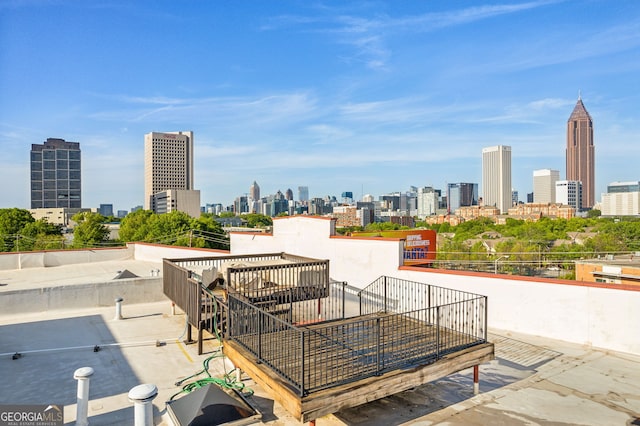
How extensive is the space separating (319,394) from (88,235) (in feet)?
224

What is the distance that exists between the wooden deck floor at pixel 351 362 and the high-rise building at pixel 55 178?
683 ft

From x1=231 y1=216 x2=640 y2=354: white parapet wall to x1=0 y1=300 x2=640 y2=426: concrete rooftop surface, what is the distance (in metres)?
0.38

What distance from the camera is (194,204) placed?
176m

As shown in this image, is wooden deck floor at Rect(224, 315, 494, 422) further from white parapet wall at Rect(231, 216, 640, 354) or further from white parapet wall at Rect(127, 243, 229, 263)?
white parapet wall at Rect(127, 243, 229, 263)

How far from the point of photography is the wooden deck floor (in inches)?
184

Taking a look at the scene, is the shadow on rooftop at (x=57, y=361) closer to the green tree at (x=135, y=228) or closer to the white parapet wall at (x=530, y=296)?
the white parapet wall at (x=530, y=296)

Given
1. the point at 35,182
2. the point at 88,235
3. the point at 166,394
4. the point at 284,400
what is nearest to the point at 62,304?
the point at 166,394

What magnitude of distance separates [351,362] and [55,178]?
219 metres

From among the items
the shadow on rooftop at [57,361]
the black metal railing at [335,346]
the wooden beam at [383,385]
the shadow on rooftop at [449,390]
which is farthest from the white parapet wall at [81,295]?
the wooden beam at [383,385]

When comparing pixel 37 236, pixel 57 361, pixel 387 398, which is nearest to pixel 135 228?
pixel 37 236

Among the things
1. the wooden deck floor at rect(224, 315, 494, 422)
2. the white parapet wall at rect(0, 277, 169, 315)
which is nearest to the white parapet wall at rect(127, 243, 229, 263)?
the white parapet wall at rect(0, 277, 169, 315)

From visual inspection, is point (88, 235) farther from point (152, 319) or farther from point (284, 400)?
point (284, 400)

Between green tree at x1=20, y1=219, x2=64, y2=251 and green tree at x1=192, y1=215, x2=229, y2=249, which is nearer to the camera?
green tree at x1=20, y1=219, x2=64, y2=251

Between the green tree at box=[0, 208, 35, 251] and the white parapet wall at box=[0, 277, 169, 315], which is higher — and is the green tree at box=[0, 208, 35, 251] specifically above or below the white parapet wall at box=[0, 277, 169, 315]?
above
